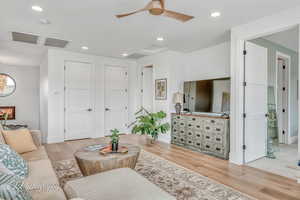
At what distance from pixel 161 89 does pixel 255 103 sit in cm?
251

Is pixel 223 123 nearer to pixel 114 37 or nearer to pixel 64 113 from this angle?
pixel 114 37

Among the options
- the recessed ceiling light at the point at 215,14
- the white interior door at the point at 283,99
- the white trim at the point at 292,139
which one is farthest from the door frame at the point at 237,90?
the white trim at the point at 292,139

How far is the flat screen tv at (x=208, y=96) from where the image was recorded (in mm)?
4027

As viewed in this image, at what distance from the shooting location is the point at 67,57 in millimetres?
5293

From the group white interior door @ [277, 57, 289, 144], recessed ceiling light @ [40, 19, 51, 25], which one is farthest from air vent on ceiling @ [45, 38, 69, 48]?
white interior door @ [277, 57, 289, 144]

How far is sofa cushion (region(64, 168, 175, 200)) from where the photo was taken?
1.45 meters

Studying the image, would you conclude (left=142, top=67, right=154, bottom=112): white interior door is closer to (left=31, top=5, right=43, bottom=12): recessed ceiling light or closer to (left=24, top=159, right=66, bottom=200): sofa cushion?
(left=31, top=5, right=43, bottom=12): recessed ceiling light

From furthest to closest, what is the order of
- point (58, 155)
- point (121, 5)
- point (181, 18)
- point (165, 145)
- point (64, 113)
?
point (64, 113) → point (165, 145) → point (58, 155) → point (121, 5) → point (181, 18)

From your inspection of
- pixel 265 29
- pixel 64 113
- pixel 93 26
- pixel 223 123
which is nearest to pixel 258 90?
pixel 223 123

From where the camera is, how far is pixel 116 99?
6.25 meters

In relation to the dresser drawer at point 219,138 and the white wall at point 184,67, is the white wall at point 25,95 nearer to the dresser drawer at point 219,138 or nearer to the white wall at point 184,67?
the white wall at point 184,67

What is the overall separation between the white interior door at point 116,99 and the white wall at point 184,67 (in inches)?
51.7

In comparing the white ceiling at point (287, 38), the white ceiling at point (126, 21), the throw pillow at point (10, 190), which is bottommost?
the throw pillow at point (10, 190)

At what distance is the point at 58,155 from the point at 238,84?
3.97 m
